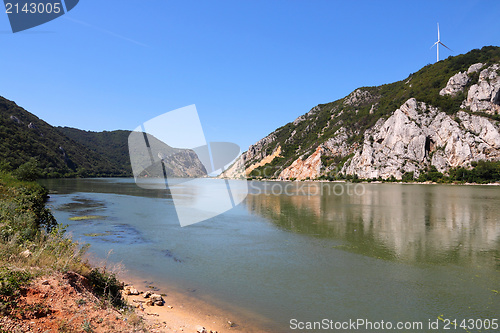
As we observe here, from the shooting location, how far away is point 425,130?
330ft

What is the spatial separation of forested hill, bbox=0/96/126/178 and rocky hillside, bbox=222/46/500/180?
10369 cm

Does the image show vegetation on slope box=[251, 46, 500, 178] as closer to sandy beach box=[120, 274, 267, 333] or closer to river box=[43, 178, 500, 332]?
river box=[43, 178, 500, 332]

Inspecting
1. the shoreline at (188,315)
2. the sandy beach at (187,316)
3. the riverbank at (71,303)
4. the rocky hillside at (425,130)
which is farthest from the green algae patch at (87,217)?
the rocky hillside at (425,130)

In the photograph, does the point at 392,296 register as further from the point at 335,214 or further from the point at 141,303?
the point at 335,214

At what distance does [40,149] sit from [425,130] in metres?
148

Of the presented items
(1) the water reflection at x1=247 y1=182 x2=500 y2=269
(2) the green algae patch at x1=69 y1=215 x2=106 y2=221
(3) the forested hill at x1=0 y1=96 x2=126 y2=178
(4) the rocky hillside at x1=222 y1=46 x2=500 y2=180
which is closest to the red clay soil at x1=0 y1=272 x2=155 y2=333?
(1) the water reflection at x1=247 y1=182 x2=500 y2=269

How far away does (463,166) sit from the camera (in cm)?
8838

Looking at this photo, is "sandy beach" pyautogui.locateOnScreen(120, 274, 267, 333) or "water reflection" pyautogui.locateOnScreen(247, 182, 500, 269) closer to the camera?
"sandy beach" pyautogui.locateOnScreen(120, 274, 267, 333)

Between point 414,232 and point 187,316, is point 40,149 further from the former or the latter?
point 414,232

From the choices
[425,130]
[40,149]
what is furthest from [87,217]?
[40,149]

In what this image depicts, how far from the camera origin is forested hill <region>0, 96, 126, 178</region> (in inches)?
3760

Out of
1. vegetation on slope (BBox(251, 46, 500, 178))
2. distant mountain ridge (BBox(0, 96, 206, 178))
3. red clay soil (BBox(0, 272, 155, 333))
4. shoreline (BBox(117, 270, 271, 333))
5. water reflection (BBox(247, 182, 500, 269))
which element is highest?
vegetation on slope (BBox(251, 46, 500, 178))

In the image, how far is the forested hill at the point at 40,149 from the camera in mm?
95500

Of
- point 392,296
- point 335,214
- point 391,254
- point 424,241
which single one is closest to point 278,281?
point 392,296
